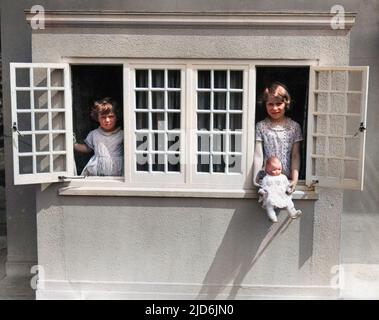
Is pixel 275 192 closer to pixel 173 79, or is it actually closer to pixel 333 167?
pixel 333 167

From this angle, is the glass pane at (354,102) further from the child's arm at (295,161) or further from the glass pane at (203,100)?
the glass pane at (203,100)

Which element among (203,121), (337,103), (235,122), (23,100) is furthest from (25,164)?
(337,103)

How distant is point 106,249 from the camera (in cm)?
556

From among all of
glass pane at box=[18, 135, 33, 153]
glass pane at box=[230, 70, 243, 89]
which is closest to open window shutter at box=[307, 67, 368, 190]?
glass pane at box=[230, 70, 243, 89]

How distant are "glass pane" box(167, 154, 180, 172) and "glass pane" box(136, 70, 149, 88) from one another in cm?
84

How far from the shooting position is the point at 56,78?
210 inches

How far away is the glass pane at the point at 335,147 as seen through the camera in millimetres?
5262

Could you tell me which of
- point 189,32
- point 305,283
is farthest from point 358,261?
point 189,32

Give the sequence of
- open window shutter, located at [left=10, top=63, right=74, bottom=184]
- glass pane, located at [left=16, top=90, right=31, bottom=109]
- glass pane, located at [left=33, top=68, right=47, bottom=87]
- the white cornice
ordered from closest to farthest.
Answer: the white cornice < open window shutter, located at [left=10, top=63, right=74, bottom=184] < glass pane, located at [left=33, top=68, right=47, bottom=87] < glass pane, located at [left=16, top=90, right=31, bottom=109]

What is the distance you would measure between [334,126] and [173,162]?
1.82m


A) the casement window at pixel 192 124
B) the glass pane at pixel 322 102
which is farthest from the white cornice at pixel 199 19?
the glass pane at pixel 322 102

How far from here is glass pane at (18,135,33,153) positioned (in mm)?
5656

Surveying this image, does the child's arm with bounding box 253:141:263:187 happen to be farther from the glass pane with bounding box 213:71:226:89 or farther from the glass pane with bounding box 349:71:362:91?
the glass pane with bounding box 349:71:362:91

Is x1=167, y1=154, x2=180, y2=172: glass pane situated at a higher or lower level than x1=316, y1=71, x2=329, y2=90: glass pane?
lower
